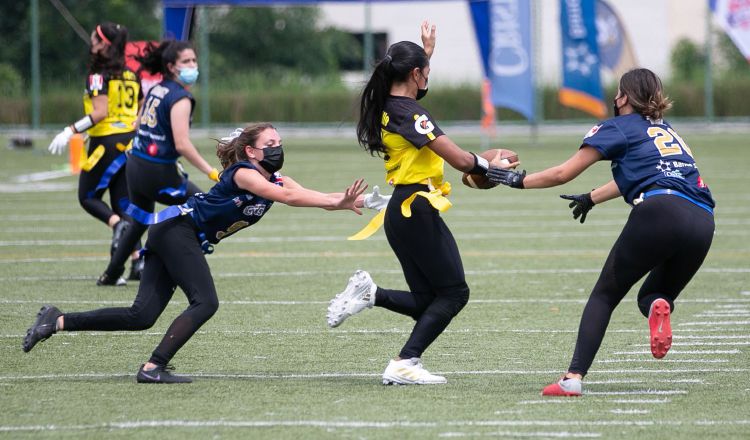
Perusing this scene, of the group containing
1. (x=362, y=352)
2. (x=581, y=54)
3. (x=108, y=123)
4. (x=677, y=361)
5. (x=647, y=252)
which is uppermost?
(x=647, y=252)

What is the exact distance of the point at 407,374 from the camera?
21.7ft

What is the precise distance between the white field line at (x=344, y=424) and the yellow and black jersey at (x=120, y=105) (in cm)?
578

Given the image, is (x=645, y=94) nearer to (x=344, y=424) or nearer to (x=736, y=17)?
(x=344, y=424)

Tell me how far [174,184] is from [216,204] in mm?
3063

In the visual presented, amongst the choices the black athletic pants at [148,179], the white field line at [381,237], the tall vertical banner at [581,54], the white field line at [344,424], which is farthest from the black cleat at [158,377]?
the tall vertical banner at [581,54]

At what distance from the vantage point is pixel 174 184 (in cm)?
977

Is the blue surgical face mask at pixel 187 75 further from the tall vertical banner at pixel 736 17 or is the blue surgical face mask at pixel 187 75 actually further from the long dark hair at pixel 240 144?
the tall vertical banner at pixel 736 17

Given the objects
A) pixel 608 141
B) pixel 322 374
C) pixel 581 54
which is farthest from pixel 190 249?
pixel 581 54

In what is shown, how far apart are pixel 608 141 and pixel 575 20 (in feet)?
76.0

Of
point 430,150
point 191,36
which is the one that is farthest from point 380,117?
point 191,36

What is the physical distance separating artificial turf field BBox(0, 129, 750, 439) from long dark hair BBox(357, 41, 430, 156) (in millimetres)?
1329

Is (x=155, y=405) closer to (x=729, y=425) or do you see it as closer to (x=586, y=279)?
(x=729, y=425)

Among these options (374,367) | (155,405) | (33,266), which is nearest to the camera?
(155,405)

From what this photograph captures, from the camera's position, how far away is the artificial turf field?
5.76 metres
